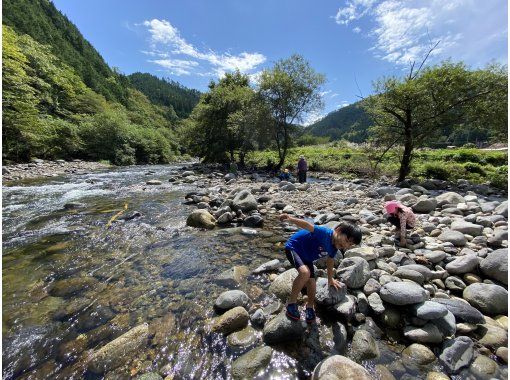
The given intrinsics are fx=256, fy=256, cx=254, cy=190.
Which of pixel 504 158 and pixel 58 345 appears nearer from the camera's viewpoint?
pixel 58 345

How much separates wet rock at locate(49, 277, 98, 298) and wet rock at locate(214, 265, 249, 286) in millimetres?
2634

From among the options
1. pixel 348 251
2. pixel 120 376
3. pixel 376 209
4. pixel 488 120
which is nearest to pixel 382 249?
pixel 348 251

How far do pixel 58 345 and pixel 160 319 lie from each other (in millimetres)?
1436

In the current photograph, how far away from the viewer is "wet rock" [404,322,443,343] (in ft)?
12.4

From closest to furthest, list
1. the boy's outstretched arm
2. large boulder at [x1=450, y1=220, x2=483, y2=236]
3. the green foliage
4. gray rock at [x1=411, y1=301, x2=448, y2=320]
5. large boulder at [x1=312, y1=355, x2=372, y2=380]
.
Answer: large boulder at [x1=312, y1=355, x2=372, y2=380] → gray rock at [x1=411, y1=301, x2=448, y2=320] → the boy's outstretched arm → large boulder at [x1=450, y1=220, x2=483, y2=236] → the green foliage

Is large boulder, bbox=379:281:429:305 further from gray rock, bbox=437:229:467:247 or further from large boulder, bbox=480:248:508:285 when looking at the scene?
gray rock, bbox=437:229:467:247

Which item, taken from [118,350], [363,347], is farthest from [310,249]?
[118,350]

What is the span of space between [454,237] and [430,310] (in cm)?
351

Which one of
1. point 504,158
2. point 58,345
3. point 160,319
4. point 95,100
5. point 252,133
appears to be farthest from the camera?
point 95,100

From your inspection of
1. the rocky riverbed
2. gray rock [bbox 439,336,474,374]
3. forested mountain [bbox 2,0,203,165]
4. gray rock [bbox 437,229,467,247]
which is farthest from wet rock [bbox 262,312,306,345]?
forested mountain [bbox 2,0,203,165]

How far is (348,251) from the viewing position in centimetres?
595

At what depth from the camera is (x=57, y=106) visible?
48.9 metres

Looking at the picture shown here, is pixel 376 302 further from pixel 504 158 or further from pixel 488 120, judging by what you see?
pixel 504 158

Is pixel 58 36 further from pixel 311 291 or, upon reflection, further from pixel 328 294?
pixel 328 294
